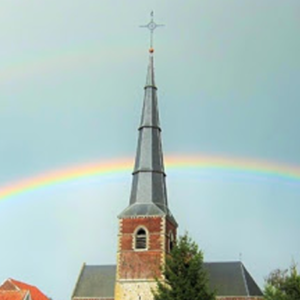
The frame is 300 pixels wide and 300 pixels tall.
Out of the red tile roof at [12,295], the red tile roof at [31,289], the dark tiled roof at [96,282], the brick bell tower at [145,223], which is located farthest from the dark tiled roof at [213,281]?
the red tile roof at [31,289]

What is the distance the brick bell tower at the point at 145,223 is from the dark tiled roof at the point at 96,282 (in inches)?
360

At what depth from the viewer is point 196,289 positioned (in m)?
27.2

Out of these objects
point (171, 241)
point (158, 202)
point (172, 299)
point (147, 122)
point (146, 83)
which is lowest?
point (172, 299)

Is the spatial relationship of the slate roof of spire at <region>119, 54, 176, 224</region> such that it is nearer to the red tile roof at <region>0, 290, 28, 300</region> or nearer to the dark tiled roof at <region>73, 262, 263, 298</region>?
the dark tiled roof at <region>73, 262, 263, 298</region>

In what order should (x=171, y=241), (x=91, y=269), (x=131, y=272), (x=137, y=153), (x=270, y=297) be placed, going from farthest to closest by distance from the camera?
(x=91, y=269) → (x=137, y=153) → (x=171, y=241) → (x=131, y=272) → (x=270, y=297)

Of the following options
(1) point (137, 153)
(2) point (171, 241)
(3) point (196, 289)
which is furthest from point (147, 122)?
(3) point (196, 289)

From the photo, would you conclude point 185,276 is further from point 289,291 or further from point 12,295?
point 12,295

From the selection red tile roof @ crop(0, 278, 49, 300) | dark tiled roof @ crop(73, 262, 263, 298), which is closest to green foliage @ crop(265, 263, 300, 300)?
dark tiled roof @ crop(73, 262, 263, 298)

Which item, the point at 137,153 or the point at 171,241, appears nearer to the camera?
the point at 171,241

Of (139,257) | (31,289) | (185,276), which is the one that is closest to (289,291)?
(185,276)

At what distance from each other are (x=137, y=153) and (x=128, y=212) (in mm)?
5898

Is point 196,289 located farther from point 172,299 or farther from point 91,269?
point 91,269

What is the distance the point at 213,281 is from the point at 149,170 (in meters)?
12.1

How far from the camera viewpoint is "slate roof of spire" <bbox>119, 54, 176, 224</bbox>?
43.9 m
